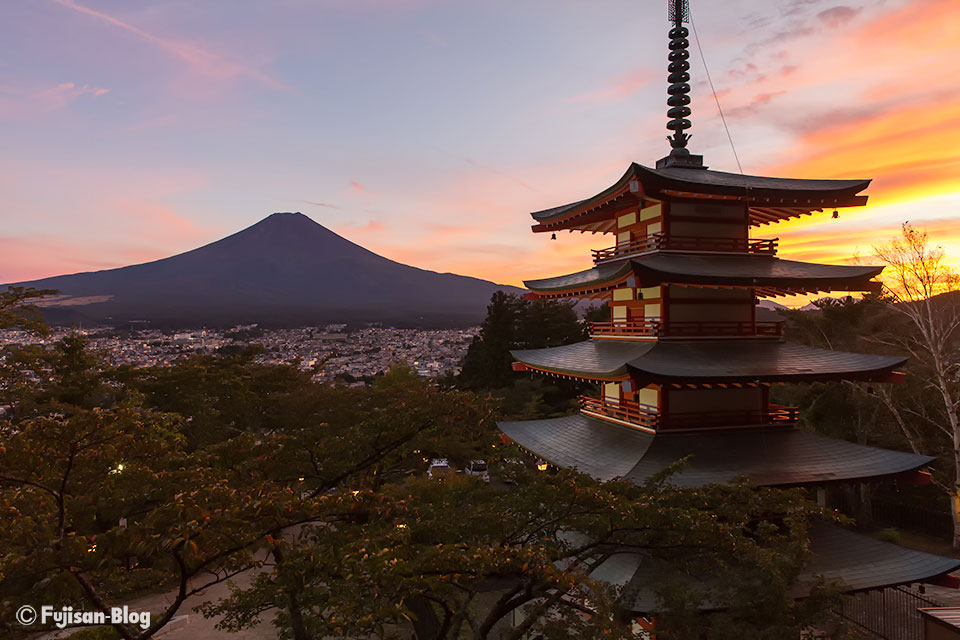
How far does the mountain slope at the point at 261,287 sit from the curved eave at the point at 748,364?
414 ft

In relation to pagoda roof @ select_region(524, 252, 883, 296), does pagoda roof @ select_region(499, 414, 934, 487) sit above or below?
below

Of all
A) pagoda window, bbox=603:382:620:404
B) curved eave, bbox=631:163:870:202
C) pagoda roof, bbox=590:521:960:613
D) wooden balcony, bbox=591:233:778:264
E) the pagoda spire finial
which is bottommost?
pagoda roof, bbox=590:521:960:613

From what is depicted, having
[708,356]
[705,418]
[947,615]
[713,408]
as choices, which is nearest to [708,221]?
[708,356]

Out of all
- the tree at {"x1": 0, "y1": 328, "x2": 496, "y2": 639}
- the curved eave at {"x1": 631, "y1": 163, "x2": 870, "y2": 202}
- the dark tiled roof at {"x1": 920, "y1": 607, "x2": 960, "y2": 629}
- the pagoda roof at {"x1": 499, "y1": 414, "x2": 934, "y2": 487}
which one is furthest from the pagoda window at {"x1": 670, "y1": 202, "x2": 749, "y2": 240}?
the dark tiled roof at {"x1": 920, "y1": 607, "x2": 960, "y2": 629}

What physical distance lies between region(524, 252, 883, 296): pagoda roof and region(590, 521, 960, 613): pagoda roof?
5.53 meters

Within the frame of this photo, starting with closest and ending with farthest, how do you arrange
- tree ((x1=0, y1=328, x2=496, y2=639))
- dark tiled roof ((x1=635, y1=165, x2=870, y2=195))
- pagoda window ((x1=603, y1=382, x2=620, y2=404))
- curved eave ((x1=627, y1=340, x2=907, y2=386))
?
tree ((x1=0, y1=328, x2=496, y2=639)), curved eave ((x1=627, y1=340, x2=907, y2=386)), dark tiled roof ((x1=635, y1=165, x2=870, y2=195)), pagoda window ((x1=603, y1=382, x2=620, y2=404))

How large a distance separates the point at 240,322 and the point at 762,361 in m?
135

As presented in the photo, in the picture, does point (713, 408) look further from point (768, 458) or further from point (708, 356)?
point (768, 458)

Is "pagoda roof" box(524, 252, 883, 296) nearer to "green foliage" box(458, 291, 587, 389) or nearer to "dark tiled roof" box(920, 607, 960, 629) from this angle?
"dark tiled roof" box(920, 607, 960, 629)

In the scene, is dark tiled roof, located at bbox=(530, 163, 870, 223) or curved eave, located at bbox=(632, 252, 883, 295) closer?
curved eave, located at bbox=(632, 252, 883, 295)

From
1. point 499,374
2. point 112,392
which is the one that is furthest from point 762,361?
point 499,374

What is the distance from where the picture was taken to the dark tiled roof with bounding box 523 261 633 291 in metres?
11.5

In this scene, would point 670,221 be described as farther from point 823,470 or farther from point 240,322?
point 240,322

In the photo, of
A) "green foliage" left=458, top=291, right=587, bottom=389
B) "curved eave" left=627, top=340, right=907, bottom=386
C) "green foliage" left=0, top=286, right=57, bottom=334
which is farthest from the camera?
"green foliage" left=458, top=291, right=587, bottom=389
